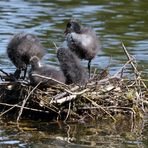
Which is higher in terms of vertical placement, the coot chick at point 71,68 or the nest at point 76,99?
the coot chick at point 71,68

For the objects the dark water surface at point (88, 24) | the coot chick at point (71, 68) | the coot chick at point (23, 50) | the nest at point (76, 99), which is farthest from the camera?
the coot chick at point (23, 50)

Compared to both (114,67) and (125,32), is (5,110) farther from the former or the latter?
(125,32)

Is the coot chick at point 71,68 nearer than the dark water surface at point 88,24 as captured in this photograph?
No

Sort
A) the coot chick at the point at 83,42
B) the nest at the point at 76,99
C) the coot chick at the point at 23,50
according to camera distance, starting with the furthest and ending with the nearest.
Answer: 1. the coot chick at the point at 83,42
2. the coot chick at the point at 23,50
3. the nest at the point at 76,99

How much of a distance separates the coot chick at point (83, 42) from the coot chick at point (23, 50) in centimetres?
49

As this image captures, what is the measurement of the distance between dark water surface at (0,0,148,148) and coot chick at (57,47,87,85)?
0.59 metres

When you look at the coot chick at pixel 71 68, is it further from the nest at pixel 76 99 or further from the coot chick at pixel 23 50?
the coot chick at pixel 23 50

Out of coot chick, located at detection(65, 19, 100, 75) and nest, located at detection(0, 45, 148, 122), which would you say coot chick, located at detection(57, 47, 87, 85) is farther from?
coot chick, located at detection(65, 19, 100, 75)

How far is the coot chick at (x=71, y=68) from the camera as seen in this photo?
31.7ft

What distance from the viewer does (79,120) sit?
949 cm

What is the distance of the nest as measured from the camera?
926 cm

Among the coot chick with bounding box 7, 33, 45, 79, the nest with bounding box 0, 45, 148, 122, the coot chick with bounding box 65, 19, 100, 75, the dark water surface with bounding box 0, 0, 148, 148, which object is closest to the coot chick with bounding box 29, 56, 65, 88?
the nest with bounding box 0, 45, 148, 122

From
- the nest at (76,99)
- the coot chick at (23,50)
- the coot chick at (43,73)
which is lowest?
the nest at (76,99)

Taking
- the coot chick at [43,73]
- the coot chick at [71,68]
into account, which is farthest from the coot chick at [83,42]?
the coot chick at [43,73]
